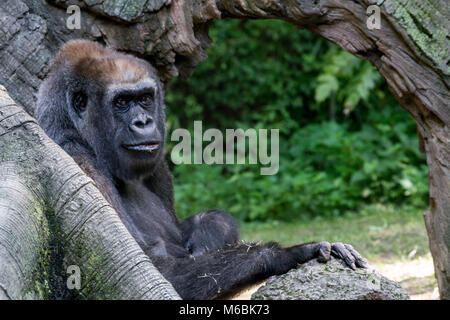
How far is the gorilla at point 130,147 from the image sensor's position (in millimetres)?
3438

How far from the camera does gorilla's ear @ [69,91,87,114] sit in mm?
3863

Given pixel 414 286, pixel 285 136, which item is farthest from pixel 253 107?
pixel 414 286

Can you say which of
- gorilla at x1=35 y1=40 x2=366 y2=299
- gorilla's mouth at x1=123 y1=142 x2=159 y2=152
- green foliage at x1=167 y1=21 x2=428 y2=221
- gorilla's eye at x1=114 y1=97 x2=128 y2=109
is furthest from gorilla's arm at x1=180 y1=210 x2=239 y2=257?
green foliage at x1=167 y1=21 x2=428 y2=221

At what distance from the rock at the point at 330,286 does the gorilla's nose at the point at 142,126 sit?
118cm

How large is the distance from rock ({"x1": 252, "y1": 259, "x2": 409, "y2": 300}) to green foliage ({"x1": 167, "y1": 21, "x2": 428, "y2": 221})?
486 centimetres

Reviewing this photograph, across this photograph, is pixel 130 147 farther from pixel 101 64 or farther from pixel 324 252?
pixel 324 252

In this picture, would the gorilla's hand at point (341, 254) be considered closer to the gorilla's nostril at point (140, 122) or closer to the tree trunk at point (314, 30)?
the tree trunk at point (314, 30)

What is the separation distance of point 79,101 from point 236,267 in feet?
4.70

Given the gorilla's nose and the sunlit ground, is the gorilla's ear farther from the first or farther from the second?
the sunlit ground

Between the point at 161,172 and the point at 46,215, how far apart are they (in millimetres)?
1617

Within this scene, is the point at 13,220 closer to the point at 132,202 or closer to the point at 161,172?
Result: the point at 132,202

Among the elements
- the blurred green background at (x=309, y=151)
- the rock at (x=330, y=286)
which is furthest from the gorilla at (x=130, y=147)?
the blurred green background at (x=309, y=151)

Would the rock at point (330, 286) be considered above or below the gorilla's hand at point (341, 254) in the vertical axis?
Result: below

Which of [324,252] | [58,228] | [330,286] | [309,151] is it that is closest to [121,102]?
[58,228]
